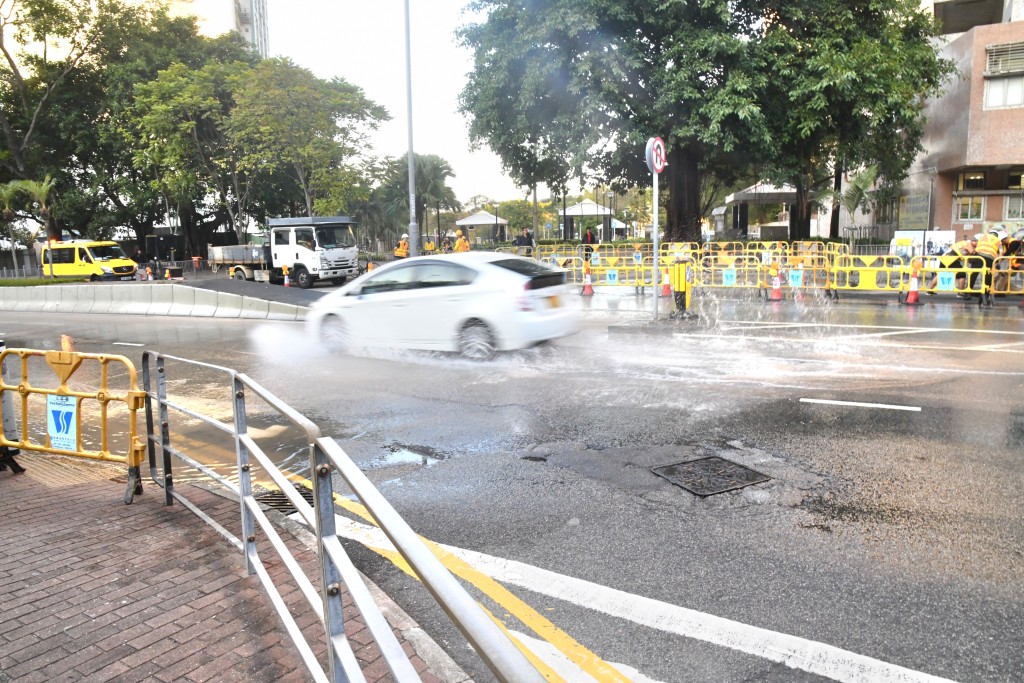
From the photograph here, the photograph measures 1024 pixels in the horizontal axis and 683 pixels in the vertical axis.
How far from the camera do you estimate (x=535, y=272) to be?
35.2 feet

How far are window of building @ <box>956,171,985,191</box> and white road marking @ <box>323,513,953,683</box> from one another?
110 ft

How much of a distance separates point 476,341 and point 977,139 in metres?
26.6

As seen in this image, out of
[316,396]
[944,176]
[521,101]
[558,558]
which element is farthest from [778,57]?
[558,558]

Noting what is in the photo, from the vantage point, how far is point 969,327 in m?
13.2

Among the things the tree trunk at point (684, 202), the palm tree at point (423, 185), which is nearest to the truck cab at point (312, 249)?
the tree trunk at point (684, 202)

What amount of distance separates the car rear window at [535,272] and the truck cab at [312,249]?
18675mm

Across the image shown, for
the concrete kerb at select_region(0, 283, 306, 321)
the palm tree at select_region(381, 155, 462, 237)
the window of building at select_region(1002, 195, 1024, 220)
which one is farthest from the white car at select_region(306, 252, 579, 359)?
the palm tree at select_region(381, 155, 462, 237)

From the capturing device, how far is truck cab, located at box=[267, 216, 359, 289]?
92.7 ft

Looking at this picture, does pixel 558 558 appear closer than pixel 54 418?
Yes

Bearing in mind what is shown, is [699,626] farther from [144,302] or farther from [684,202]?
[684,202]

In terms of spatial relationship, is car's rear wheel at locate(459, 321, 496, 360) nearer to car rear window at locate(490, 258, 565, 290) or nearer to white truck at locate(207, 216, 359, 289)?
car rear window at locate(490, 258, 565, 290)

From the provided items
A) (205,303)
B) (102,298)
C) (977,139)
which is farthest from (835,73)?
(102,298)

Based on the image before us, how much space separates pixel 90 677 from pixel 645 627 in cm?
240

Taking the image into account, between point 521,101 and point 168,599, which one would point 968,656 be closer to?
point 168,599
